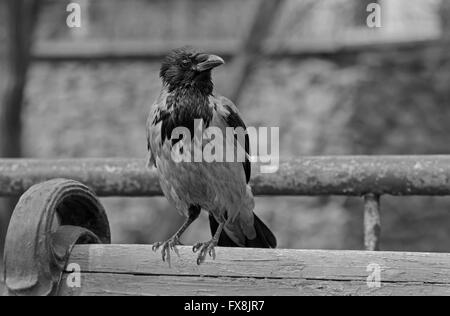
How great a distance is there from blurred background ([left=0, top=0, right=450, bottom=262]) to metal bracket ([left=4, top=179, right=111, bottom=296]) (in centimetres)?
609

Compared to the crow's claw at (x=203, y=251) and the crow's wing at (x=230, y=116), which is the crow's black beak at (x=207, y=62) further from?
the crow's claw at (x=203, y=251)

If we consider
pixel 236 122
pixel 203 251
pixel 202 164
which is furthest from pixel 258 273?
pixel 236 122

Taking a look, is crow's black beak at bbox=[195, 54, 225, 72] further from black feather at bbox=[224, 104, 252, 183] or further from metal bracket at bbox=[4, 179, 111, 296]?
metal bracket at bbox=[4, 179, 111, 296]

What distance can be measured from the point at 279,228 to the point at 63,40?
413 cm

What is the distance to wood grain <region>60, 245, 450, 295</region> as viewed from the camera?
2.04 meters

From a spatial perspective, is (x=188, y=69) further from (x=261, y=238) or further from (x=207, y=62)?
(x=261, y=238)

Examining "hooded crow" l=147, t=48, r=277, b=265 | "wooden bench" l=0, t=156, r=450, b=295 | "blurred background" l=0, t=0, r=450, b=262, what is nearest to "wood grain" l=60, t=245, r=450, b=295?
"wooden bench" l=0, t=156, r=450, b=295

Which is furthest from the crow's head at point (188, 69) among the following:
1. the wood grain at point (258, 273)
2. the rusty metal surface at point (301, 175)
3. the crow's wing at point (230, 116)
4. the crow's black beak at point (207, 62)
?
the wood grain at point (258, 273)

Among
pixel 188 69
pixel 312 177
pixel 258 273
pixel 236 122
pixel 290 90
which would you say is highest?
pixel 290 90

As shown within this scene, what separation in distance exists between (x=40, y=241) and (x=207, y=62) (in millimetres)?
1598

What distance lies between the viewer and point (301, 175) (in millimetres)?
3068

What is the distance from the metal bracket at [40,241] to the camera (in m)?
2.10

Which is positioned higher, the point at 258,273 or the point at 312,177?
the point at 312,177
